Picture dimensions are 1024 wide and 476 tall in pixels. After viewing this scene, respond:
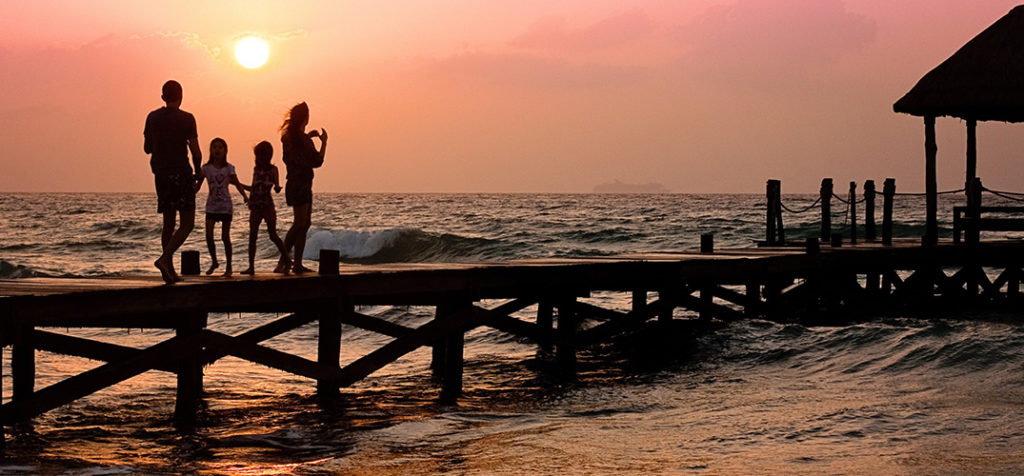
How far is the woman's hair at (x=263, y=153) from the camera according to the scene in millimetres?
11469

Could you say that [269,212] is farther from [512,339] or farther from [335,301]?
[512,339]

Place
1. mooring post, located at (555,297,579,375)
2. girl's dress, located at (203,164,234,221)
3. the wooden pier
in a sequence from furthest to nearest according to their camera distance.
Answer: mooring post, located at (555,297,579,375) → girl's dress, located at (203,164,234,221) → the wooden pier

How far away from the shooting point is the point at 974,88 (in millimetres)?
19906

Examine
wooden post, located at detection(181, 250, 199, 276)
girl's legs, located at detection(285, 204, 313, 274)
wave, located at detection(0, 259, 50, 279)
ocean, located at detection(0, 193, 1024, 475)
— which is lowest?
wave, located at detection(0, 259, 50, 279)

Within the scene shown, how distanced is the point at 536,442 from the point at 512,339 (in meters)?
8.89

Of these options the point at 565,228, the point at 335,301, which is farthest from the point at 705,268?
the point at 565,228

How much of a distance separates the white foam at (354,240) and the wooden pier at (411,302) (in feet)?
96.0

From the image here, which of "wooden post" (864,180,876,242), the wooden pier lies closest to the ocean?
the wooden pier

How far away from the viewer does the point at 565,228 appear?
57375 millimetres

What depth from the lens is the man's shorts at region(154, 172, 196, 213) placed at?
9727 mm

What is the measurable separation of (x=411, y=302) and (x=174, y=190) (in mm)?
4741

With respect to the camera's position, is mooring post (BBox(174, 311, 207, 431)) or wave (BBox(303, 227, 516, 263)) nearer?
mooring post (BBox(174, 311, 207, 431))

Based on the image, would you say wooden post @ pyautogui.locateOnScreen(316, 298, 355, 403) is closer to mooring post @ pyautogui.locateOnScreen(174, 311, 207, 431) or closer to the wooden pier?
the wooden pier

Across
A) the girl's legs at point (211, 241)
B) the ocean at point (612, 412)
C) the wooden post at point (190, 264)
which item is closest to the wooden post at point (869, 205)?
the ocean at point (612, 412)
